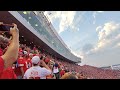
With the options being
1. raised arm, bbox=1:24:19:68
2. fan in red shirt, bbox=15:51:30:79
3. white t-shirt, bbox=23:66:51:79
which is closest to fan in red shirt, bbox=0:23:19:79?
raised arm, bbox=1:24:19:68

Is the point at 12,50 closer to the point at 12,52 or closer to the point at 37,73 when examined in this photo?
the point at 12,52

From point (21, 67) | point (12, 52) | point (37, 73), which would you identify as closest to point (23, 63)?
point (21, 67)

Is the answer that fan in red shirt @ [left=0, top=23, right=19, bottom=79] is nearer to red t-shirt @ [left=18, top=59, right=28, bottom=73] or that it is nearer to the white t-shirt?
the white t-shirt

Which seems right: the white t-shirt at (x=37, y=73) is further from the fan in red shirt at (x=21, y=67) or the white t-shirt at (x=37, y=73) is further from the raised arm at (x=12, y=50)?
the raised arm at (x=12, y=50)

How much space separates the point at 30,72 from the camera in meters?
3.96

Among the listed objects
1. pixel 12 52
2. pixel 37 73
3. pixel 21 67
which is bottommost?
pixel 12 52

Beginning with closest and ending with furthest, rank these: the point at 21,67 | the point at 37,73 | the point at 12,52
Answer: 1. the point at 12,52
2. the point at 37,73
3. the point at 21,67

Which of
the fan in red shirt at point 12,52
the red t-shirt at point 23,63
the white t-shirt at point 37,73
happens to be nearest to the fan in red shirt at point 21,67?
the red t-shirt at point 23,63

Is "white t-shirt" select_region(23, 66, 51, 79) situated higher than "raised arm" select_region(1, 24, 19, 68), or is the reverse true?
"white t-shirt" select_region(23, 66, 51, 79)
